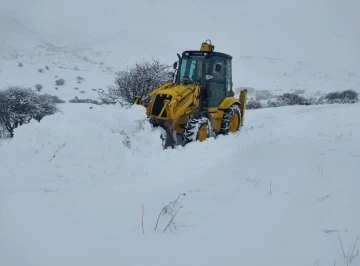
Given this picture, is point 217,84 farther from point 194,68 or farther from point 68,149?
point 68,149

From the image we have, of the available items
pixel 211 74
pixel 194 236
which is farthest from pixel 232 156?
pixel 194 236

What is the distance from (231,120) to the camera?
34.0 feet

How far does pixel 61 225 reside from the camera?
3.52 m

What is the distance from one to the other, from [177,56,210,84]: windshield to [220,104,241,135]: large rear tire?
1450 millimetres

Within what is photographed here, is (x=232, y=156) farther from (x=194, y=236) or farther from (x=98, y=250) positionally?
(x=98, y=250)

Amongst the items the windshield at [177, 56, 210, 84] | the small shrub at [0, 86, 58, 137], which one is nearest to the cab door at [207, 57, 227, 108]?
the windshield at [177, 56, 210, 84]

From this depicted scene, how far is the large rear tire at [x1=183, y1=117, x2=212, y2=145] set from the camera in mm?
7914

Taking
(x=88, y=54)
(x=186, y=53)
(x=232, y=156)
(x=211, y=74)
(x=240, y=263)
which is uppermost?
(x=88, y=54)

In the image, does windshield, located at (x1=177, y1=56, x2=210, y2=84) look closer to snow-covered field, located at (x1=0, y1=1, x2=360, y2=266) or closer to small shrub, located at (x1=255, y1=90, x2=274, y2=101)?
snow-covered field, located at (x1=0, y1=1, x2=360, y2=266)

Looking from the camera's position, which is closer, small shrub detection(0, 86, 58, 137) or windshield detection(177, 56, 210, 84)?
windshield detection(177, 56, 210, 84)

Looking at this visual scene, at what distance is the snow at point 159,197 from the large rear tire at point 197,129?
447mm

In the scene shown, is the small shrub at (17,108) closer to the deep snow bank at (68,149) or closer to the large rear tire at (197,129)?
the deep snow bank at (68,149)

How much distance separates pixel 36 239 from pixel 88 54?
201 ft

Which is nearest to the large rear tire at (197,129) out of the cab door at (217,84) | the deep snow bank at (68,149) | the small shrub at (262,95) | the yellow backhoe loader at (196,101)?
the yellow backhoe loader at (196,101)
